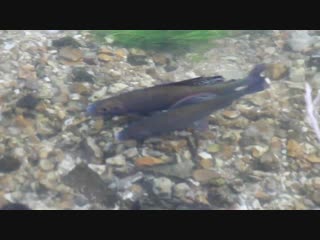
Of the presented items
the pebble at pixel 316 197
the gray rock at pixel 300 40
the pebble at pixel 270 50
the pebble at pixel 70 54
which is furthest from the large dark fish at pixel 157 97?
the gray rock at pixel 300 40

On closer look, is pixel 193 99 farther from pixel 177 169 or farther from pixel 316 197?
pixel 316 197

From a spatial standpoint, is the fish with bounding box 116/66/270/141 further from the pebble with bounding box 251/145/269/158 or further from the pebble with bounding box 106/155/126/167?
the pebble with bounding box 251/145/269/158

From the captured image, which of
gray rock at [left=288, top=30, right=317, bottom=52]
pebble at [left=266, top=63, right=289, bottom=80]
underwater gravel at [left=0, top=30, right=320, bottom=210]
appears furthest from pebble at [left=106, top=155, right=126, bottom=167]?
gray rock at [left=288, top=30, right=317, bottom=52]

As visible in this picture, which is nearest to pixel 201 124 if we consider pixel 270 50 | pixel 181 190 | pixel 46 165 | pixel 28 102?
pixel 181 190

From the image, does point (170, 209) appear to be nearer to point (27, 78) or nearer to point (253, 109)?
point (253, 109)

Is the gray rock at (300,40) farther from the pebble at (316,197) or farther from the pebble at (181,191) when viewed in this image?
the pebble at (181,191)
